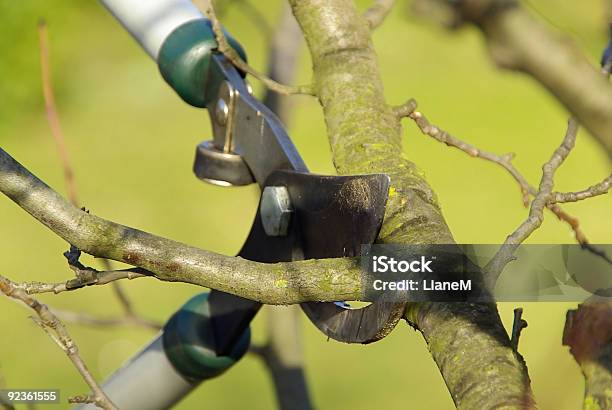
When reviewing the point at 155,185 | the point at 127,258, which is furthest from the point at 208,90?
the point at 155,185

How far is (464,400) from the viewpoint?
547 millimetres

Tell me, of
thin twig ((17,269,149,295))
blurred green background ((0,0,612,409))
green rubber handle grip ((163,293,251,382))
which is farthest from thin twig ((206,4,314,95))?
blurred green background ((0,0,612,409))

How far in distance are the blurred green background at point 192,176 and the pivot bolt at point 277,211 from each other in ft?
4.71

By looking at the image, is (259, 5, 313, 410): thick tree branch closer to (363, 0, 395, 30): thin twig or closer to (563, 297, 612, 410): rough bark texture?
(363, 0, 395, 30): thin twig

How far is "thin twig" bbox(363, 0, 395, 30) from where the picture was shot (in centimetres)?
95

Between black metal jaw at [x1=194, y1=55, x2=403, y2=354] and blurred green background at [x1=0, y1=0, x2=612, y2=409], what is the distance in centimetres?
137

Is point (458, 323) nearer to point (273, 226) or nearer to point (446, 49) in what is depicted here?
point (273, 226)

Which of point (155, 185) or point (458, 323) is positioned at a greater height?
point (155, 185)

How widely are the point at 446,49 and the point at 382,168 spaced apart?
144 inches

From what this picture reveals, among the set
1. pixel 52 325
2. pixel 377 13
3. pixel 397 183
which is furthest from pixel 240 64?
pixel 52 325

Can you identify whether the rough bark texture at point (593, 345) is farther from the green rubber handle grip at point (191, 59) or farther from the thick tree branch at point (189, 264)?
the green rubber handle grip at point (191, 59)

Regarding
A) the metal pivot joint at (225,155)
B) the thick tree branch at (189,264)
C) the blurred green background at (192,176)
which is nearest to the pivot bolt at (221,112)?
the metal pivot joint at (225,155)

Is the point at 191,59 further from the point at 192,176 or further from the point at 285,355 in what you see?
the point at 192,176

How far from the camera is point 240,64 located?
911 mm
